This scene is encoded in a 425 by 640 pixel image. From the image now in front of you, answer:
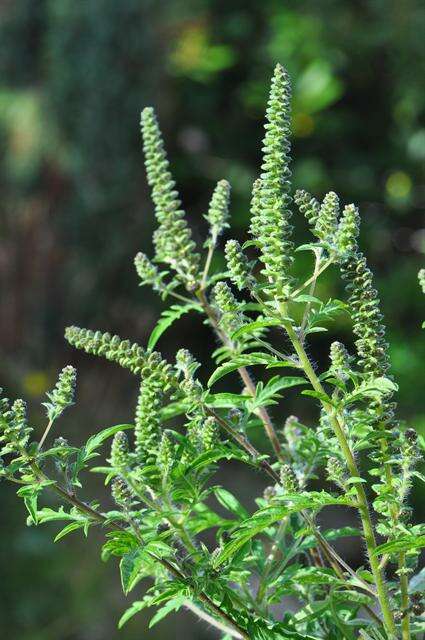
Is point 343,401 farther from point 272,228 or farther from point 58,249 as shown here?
point 58,249

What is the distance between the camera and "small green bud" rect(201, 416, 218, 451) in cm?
99

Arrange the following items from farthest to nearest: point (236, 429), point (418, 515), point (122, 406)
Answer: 1. point (122, 406)
2. point (418, 515)
3. point (236, 429)

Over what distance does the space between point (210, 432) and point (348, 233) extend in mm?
260

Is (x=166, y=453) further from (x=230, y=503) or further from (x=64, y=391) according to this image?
(x=230, y=503)

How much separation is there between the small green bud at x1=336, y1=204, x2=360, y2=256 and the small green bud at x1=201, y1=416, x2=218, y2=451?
233 mm

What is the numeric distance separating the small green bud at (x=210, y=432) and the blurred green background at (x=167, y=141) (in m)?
3.24

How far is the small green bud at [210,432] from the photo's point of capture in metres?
0.99

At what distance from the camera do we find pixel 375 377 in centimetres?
90

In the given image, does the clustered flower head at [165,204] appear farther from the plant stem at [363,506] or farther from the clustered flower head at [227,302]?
the plant stem at [363,506]

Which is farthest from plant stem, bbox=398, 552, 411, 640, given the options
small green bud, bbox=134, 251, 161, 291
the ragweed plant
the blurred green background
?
the blurred green background

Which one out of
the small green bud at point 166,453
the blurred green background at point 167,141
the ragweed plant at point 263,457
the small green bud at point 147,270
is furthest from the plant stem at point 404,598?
the blurred green background at point 167,141

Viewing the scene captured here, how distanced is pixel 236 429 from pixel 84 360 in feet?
13.1

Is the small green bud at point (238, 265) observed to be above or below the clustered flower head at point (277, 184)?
below

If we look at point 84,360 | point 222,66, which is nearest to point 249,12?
point 222,66
